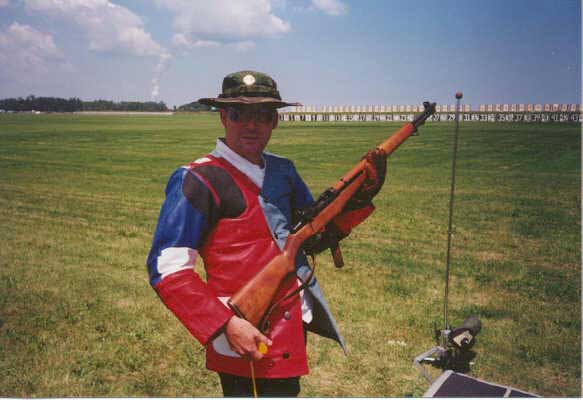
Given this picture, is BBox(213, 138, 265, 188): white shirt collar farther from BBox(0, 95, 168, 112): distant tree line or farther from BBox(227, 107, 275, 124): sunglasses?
BBox(0, 95, 168, 112): distant tree line

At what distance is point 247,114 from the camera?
2756 mm

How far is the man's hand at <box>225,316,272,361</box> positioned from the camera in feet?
8.30

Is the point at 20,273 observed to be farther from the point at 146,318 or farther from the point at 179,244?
the point at 179,244

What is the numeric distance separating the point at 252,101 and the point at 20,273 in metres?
6.84

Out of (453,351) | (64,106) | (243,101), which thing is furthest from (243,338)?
(64,106)

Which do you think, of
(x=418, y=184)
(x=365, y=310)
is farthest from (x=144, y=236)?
(x=418, y=184)

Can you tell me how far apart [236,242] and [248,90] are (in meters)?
0.89

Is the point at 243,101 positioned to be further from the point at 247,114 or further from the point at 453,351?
the point at 453,351

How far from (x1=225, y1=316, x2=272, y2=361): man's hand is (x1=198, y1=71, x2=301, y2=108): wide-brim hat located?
4.03ft

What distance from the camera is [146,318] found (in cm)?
616

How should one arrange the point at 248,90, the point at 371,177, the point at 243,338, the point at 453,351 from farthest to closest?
the point at 453,351 < the point at 371,177 < the point at 248,90 < the point at 243,338

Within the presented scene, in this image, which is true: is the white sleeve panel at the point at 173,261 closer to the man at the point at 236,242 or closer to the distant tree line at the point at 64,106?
the man at the point at 236,242

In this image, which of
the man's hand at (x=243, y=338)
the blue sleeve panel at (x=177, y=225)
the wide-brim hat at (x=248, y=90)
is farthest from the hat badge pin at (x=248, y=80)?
the man's hand at (x=243, y=338)

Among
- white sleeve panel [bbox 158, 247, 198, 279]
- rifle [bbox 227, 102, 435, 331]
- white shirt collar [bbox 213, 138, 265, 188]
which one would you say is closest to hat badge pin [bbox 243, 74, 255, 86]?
white shirt collar [bbox 213, 138, 265, 188]
